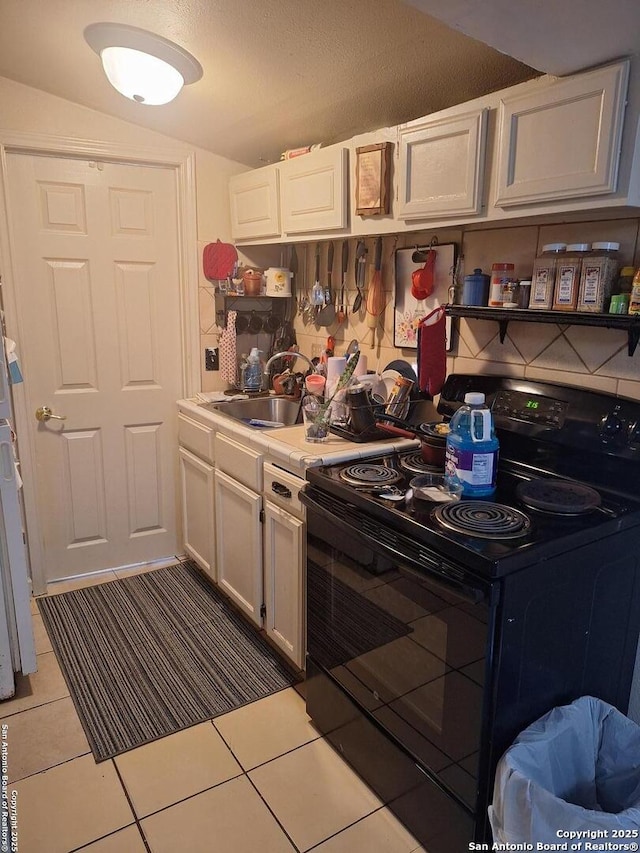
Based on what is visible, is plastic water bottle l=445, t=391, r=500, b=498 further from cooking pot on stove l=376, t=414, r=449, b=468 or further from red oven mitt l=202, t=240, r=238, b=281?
red oven mitt l=202, t=240, r=238, b=281

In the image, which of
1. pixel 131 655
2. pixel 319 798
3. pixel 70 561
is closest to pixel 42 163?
pixel 70 561

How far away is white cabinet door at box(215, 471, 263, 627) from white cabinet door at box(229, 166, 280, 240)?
1.14 m

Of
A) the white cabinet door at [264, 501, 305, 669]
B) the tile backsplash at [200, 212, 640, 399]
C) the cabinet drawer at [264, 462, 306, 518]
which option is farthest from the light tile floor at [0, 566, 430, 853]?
the tile backsplash at [200, 212, 640, 399]

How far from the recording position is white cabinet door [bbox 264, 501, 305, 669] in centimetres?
199

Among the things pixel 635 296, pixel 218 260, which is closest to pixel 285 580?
pixel 635 296

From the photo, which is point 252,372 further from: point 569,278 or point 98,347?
point 569,278

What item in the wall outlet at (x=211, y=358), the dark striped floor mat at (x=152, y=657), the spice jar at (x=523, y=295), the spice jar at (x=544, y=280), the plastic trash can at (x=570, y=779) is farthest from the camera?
the wall outlet at (x=211, y=358)

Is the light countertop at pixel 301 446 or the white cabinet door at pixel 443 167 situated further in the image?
the light countertop at pixel 301 446

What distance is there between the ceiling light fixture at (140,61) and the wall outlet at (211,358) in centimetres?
124

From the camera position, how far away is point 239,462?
2.31 metres

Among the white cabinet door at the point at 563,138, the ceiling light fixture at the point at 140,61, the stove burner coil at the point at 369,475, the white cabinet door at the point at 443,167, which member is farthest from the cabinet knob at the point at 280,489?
the ceiling light fixture at the point at 140,61

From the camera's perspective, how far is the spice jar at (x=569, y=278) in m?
1.61

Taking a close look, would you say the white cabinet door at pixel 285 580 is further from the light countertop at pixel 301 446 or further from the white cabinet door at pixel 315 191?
the white cabinet door at pixel 315 191

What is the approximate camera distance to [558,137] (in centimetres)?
144
